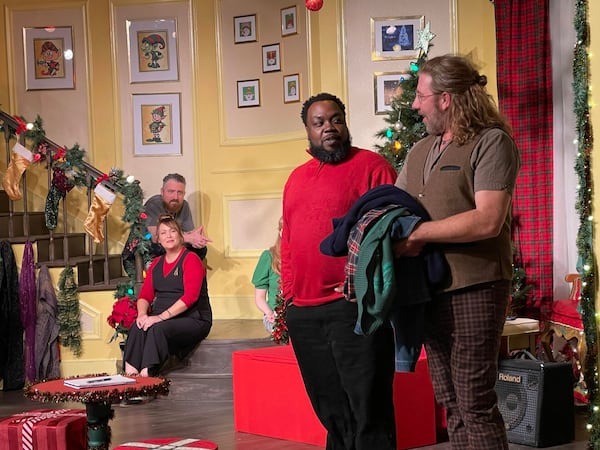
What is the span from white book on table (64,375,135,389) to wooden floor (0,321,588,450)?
69 cm

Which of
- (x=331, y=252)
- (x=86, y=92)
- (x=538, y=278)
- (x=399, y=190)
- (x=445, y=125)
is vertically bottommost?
(x=538, y=278)

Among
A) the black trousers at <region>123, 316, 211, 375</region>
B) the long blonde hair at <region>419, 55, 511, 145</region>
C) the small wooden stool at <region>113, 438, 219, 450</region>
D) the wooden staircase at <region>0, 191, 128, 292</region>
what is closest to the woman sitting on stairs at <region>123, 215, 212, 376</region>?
the black trousers at <region>123, 316, 211, 375</region>

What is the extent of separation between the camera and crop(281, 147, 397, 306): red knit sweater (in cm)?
283

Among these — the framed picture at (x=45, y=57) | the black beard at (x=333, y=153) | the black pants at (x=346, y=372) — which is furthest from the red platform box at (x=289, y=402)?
the framed picture at (x=45, y=57)

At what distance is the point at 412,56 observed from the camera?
6711 millimetres

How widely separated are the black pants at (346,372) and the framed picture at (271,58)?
4878 millimetres

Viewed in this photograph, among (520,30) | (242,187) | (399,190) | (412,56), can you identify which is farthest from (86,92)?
(399,190)

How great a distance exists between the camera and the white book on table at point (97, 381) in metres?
3.78

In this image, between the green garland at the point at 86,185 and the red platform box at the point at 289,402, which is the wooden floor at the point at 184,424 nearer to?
the red platform box at the point at 289,402

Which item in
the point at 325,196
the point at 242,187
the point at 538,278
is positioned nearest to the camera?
the point at 325,196

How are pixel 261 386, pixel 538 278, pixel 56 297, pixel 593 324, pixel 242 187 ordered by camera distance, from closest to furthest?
pixel 593 324, pixel 261 386, pixel 538 278, pixel 56 297, pixel 242 187

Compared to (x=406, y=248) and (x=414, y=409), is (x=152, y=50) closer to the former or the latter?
(x=414, y=409)

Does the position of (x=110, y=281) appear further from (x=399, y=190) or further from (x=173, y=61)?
(x=399, y=190)

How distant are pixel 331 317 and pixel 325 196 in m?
0.39
